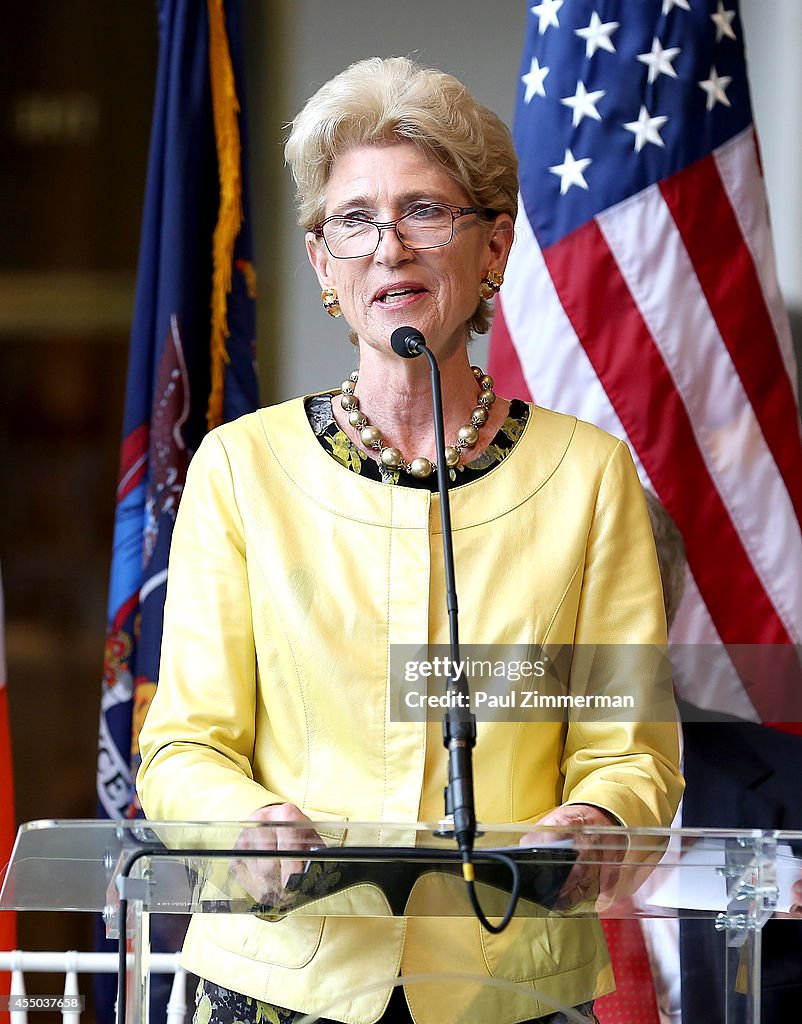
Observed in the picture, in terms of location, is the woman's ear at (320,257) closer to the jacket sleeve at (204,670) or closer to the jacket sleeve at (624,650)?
the jacket sleeve at (204,670)

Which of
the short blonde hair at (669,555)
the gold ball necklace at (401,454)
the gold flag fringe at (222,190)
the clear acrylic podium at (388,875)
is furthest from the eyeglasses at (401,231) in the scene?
the gold flag fringe at (222,190)

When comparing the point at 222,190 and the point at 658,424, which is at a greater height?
the point at 222,190

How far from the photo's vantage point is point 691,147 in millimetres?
2330

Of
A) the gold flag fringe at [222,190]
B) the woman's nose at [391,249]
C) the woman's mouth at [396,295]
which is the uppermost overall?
the gold flag fringe at [222,190]

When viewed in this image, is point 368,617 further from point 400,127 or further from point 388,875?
point 400,127

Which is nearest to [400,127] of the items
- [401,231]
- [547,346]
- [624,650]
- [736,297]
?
[401,231]

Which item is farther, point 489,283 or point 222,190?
point 222,190

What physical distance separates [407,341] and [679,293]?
1.25 m

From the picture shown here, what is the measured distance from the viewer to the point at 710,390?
2.35 meters

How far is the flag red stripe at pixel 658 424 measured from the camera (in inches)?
92.0

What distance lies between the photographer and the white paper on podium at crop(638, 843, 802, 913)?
0.99m

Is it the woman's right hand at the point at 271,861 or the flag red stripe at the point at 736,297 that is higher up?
the flag red stripe at the point at 736,297

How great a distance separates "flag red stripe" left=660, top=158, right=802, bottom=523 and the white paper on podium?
1461 mm

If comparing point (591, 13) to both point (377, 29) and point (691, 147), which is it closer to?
point (691, 147)
